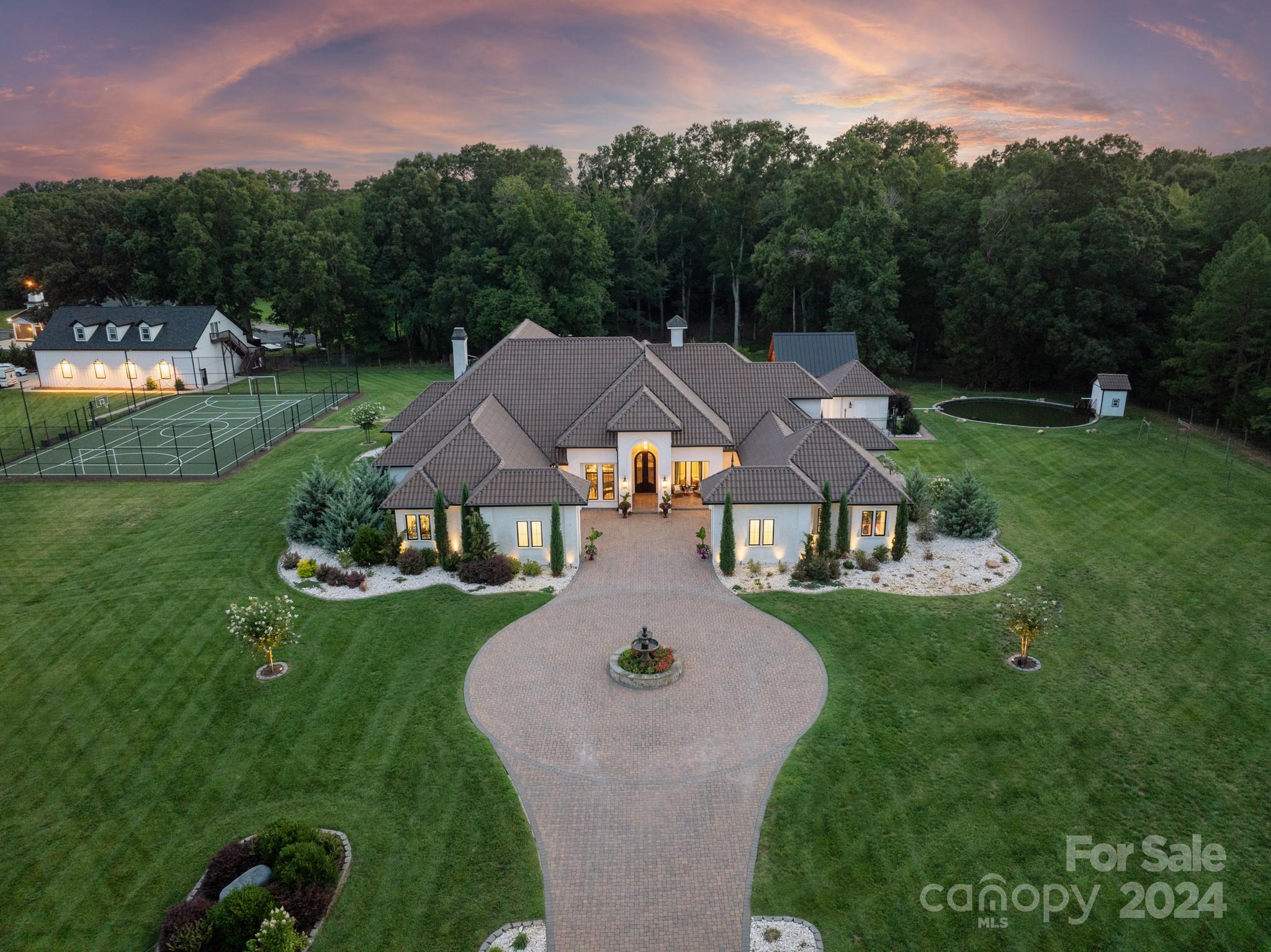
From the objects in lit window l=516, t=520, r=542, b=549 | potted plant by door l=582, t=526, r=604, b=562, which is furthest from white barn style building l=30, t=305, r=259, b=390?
potted plant by door l=582, t=526, r=604, b=562

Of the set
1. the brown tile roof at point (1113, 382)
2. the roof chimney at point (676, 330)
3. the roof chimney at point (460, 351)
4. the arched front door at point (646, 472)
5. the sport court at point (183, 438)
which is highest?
the roof chimney at point (676, 330)

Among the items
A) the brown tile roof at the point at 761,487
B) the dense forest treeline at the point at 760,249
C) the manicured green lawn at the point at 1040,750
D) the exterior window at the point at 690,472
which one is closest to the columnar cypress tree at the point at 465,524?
the brown tile roof at the point at 761,487

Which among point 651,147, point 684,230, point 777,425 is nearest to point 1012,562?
point 777,425

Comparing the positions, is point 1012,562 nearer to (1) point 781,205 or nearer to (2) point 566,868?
(2) point 566,868

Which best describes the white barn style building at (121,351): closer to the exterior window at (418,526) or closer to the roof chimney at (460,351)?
the roof chimney at (460,351)

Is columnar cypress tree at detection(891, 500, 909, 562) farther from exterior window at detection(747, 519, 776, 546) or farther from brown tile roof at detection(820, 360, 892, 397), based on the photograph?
brown tile roof at detection(820, 360, 892, 397)

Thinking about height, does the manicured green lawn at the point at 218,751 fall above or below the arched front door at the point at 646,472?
below
